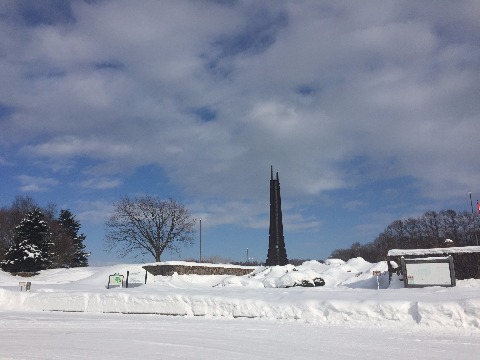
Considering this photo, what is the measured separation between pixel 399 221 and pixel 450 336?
8998 cm

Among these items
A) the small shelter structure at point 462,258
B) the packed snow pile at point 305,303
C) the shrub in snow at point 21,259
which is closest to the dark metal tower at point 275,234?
the packed snow pile at point 305,303

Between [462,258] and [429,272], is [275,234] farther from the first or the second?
[429,272]

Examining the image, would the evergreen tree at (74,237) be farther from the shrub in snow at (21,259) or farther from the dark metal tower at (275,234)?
the dark metal tower at (275,234)

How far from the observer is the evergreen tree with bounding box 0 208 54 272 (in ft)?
126

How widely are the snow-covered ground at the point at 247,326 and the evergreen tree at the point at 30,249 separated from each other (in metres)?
22.9

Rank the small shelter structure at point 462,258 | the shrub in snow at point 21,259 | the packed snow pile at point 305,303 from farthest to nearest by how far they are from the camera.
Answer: the shrub in snow at point 21,259, the small shelter structure at point 462,258, the packed snow pile at point 305,303

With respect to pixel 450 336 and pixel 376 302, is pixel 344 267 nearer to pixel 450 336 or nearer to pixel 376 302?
pixel 376 302

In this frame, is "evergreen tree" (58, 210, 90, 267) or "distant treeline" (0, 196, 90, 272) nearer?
"distant treeline" (0, 196, 90, 272)

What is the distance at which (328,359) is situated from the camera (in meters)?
7.26

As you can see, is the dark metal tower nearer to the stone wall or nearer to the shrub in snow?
the stone wall

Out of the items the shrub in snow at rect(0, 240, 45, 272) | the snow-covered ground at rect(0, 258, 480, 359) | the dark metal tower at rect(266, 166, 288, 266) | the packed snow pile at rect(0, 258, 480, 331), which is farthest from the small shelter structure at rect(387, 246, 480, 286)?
the shrub in snow at rect(0, 240, 45, 272)

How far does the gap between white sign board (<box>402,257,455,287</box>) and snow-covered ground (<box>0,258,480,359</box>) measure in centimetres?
259

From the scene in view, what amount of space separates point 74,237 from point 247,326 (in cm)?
5642

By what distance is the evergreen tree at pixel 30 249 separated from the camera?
3834 cm
